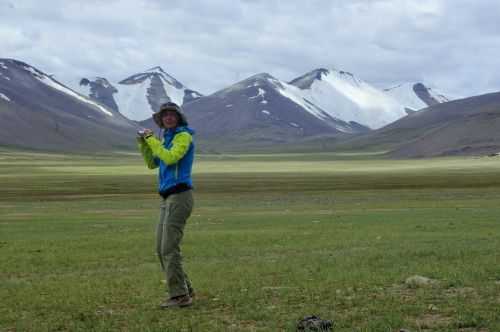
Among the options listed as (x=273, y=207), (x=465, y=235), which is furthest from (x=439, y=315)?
(x=273, y=207)

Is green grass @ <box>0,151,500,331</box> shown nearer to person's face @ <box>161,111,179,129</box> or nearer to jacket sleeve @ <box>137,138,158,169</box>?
jacket sleeve @ <box>137,138,158,169</box>

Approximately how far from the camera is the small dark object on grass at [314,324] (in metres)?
9.62

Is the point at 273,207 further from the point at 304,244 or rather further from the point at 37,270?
the point at 37,270

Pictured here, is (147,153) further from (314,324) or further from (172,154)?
(314,324)

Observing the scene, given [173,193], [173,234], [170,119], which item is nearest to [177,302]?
[173,234]

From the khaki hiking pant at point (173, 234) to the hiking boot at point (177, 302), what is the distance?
0.23 ft

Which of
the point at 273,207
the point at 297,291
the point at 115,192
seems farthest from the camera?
the point at 115,192

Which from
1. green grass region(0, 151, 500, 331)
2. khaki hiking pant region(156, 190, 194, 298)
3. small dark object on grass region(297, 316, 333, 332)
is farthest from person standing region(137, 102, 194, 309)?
Answer: small dark object on grass region(297, 316, 333, 332)

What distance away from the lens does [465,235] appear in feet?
77.8

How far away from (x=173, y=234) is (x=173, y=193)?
62cm

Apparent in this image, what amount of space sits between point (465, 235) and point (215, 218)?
50.0 feet

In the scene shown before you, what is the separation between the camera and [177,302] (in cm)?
1180

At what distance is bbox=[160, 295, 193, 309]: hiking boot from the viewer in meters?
11.8

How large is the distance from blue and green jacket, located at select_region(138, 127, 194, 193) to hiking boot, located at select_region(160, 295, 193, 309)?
164 cm
